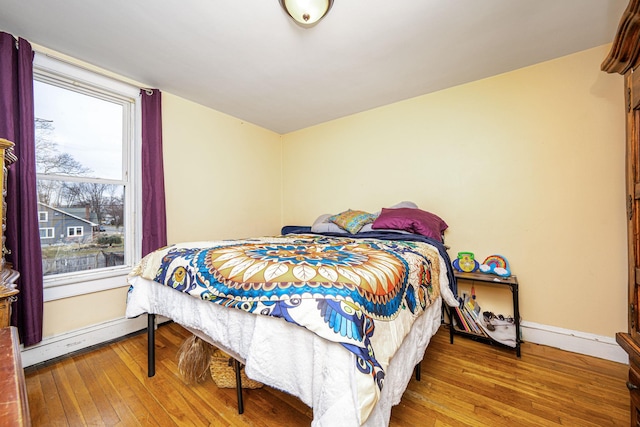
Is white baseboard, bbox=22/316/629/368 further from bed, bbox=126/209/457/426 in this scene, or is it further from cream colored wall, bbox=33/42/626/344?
bed, bbox=126/209/457/426

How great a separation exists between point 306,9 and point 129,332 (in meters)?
2.93

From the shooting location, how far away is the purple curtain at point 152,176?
2279 mm

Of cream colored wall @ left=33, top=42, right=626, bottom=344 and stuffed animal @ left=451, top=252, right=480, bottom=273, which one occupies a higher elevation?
cream colored wall @ left=33, top=42, right=626, bottom=344

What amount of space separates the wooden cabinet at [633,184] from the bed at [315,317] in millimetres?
723

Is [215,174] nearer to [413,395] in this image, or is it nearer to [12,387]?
[12,387]

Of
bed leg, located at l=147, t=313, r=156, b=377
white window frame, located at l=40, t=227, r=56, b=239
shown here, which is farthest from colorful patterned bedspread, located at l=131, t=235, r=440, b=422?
white window frame, located at l=40, t=227, r=56, b=239

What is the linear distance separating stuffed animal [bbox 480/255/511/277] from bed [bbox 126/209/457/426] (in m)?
1.03

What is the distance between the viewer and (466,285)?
2.36 meters

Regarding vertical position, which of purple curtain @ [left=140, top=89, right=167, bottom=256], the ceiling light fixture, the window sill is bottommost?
the window sill

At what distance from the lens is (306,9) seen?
4.65 ft

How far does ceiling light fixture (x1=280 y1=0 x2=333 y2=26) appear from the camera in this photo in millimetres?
1386

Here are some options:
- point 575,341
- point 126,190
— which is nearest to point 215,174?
point 126,190

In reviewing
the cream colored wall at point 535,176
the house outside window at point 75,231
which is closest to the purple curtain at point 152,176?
the house outside window at point 75,231

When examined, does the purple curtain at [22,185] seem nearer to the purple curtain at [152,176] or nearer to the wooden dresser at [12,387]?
the purple curtain at [152,176]
